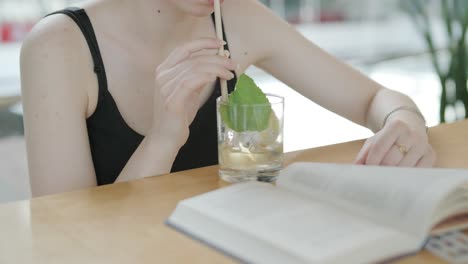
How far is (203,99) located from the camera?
4.63 feet

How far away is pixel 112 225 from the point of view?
2.85ft

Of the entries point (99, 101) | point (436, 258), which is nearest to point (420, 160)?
point (436, 258)

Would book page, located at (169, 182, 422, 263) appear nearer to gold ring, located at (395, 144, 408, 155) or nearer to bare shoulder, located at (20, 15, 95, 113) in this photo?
gold ring, located at (395, 144, 408, 155)

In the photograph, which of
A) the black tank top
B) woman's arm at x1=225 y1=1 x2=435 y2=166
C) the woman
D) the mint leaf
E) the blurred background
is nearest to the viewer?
the mint leaf

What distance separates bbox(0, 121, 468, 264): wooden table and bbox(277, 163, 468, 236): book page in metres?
0.05

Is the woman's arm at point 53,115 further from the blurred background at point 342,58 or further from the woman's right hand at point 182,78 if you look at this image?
the blurred background at point 342,58

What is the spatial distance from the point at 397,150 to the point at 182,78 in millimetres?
331

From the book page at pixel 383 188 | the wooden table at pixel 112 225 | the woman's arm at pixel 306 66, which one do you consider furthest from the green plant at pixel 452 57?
the book page at pixel 383 188

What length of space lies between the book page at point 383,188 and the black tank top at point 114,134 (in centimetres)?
47

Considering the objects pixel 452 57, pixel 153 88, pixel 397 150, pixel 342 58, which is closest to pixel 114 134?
pixel 153 88

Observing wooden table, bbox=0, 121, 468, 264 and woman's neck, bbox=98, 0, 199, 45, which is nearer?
wooden table, bbox=0, 121, 468, 264

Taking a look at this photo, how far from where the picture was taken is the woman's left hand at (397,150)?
1.05 meters

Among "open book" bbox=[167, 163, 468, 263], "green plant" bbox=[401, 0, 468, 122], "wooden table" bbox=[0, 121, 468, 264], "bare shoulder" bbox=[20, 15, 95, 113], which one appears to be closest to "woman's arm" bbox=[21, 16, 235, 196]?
"bare shoulder" bbox=[20, 15, 95, 113]

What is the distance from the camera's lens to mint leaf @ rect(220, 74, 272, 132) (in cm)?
99
